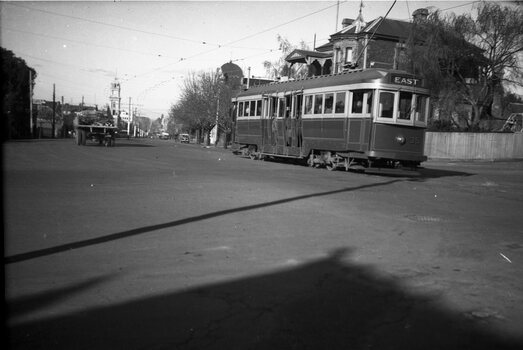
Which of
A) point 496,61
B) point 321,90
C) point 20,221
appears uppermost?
point 496,61

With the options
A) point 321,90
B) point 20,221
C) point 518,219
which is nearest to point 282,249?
point 20,221

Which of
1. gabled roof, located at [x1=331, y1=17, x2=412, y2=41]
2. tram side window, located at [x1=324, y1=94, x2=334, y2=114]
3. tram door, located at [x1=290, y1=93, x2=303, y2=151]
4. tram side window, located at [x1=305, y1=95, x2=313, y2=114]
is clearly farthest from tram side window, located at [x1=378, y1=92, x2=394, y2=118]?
gabled roof, located at [x1=331, y1=17, x2=412, y2=41]

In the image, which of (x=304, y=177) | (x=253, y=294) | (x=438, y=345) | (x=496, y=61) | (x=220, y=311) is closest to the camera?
(x=438, y=345)

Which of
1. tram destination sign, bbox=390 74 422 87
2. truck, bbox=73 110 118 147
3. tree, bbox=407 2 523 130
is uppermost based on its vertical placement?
tree, bbox=407 2 523 130

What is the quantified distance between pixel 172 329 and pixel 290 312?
39.5 inches

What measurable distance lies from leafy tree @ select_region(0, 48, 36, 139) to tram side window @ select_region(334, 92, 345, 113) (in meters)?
36.4

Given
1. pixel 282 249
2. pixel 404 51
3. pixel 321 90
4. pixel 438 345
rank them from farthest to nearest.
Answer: pixel 404 51 → pixel 321 90 → pixel 282 249 → pixel 438 345

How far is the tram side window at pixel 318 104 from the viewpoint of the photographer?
1911 centimetres

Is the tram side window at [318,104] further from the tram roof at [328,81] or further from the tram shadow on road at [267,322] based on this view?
the tram shadow on road at [267,322]

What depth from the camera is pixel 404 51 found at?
3747 cm

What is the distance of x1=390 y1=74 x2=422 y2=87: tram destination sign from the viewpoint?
53.6ft

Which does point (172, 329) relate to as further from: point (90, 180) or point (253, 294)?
point (90, 180)

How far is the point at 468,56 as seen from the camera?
34.4 m

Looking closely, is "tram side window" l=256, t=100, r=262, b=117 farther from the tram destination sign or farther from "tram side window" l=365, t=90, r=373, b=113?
the tram destination sign
